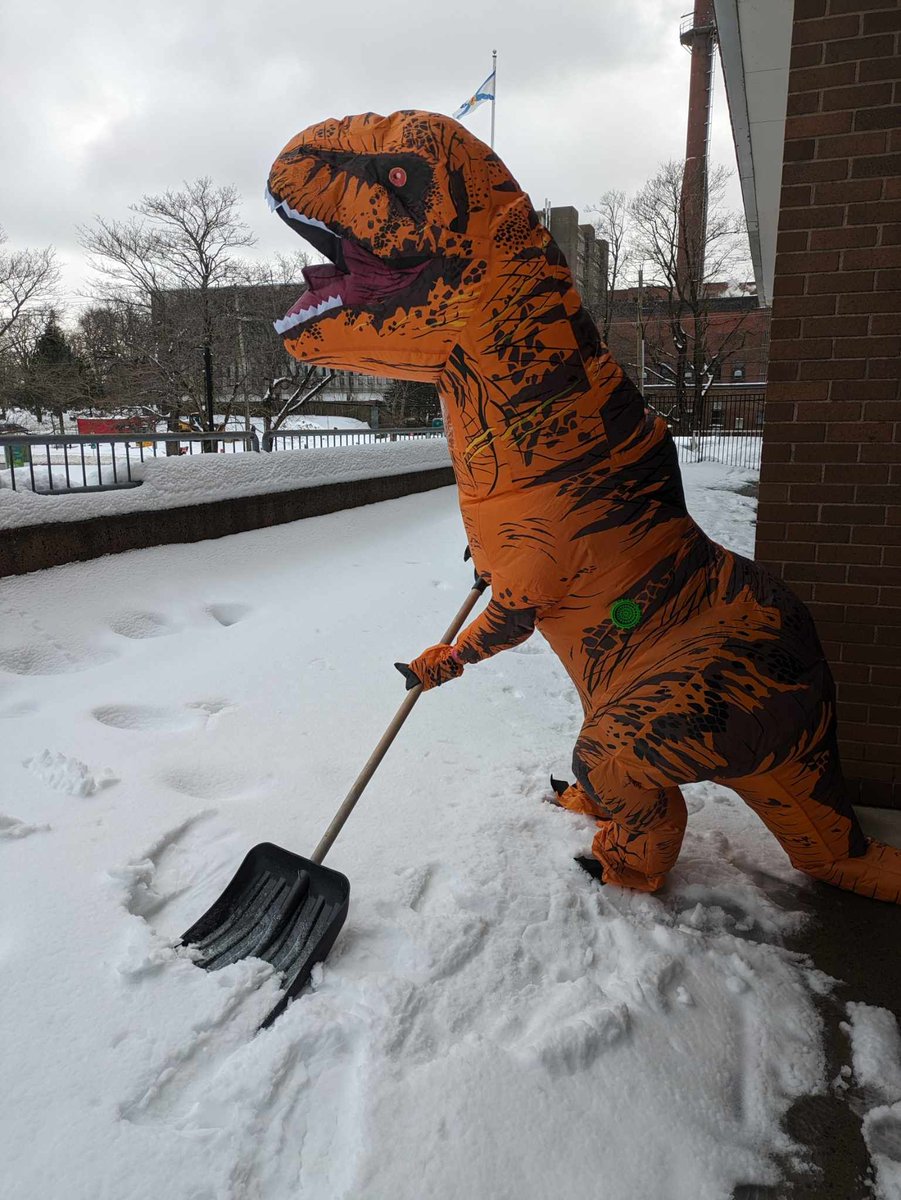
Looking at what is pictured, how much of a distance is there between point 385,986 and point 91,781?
1710mm

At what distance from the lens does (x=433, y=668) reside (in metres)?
2.35

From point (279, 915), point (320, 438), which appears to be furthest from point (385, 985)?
point (320, 438)

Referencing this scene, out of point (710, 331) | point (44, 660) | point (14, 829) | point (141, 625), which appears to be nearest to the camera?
point (14, 829)

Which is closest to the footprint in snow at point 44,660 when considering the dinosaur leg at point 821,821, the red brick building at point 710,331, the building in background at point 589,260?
the dinosaur leg at point 821,821

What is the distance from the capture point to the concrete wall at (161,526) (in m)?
5.50

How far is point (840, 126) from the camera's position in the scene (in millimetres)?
2861

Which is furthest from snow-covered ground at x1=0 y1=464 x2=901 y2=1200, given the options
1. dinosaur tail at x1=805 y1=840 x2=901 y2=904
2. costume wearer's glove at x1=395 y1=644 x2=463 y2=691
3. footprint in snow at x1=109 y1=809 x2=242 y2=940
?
costume wearer's glove at x1=395 y1=644 x2=463 y2=691

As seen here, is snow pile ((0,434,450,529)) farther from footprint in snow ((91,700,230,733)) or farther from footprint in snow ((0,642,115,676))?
footprint in snow ((91,700,230,733))

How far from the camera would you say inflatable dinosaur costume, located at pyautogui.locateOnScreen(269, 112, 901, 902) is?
1.96m

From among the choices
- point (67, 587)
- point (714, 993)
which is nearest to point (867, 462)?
point (714, 993)

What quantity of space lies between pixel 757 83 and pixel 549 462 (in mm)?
4888

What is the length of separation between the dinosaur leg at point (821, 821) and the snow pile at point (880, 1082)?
Result: 1.54 feet

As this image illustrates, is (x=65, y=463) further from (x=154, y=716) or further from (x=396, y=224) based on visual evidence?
(x=396, y=224)

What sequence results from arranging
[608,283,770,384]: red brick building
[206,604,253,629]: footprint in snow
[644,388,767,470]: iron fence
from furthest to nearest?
[608,283,770,384]: red brick building
[644,388,767,470]: iron fence
[206,604,253,629]: footprint in snow
